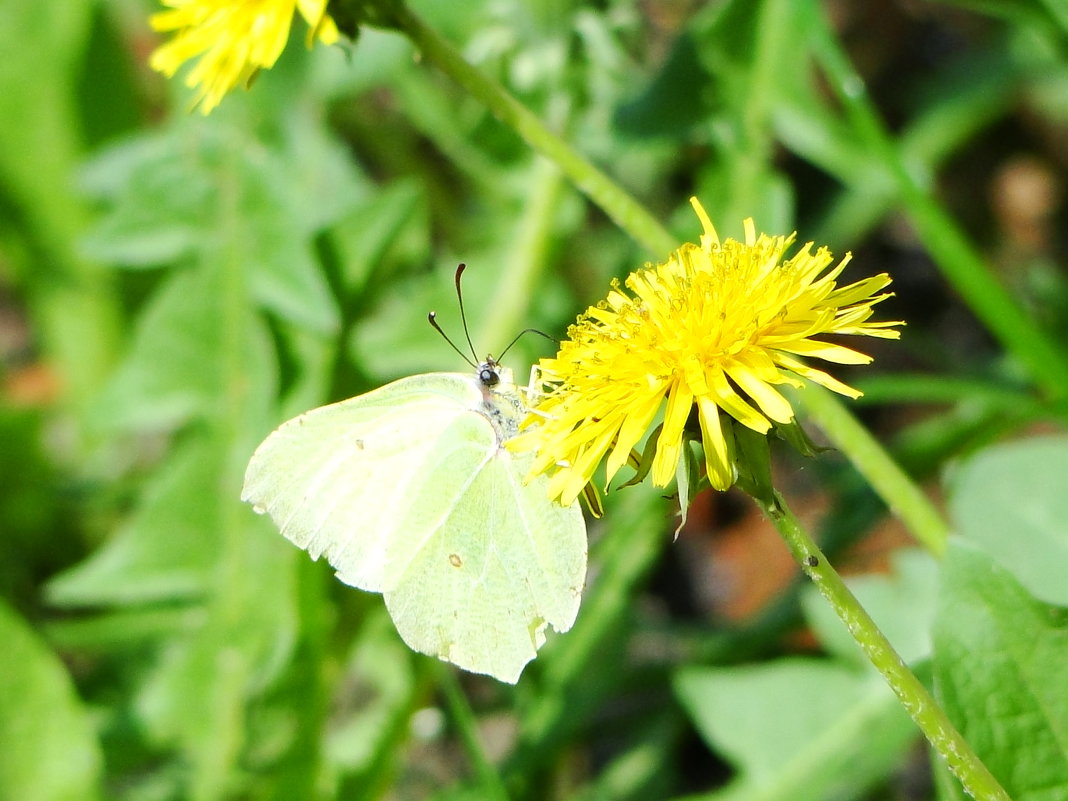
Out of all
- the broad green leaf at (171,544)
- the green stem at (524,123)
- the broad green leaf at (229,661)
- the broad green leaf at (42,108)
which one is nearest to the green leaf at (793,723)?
the broad green leaf at (229,661)

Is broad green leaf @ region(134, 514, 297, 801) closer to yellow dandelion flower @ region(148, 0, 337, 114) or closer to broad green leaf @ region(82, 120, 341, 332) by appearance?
broad green leaf @ region(82, 120, 341, 332)

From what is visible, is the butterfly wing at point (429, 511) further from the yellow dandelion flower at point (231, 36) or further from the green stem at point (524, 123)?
the yellow dandelion flower at point (231, 36)

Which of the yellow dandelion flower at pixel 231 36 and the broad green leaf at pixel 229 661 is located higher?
the yellow dandelion flower at pixel 231 36

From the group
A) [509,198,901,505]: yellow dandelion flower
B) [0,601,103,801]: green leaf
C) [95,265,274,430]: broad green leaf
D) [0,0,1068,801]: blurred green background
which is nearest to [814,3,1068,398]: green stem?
[0,0,1068,801]: blurred green background

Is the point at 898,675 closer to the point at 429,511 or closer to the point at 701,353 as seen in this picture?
the point at 701,353

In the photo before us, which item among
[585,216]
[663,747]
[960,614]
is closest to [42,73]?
[585,216]

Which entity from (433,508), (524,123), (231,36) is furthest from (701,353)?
(231,36)

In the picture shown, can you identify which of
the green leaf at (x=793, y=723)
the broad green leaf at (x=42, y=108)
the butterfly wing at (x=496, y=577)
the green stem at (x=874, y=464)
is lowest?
the green leaf at (x=793, y=723)
